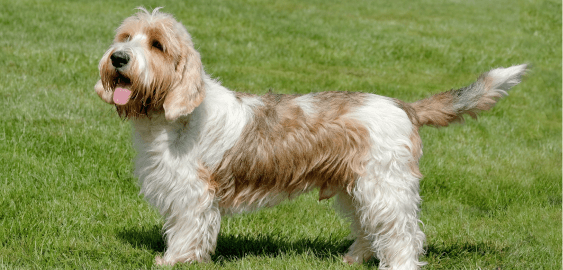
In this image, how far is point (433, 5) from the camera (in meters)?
24.9

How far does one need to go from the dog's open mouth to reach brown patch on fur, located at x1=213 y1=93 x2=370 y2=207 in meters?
0.82

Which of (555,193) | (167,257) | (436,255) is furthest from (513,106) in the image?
(167,257)

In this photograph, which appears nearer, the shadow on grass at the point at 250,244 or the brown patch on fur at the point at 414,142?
the brown patch on fur at the point at 414,142

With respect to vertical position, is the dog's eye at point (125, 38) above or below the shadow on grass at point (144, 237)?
above

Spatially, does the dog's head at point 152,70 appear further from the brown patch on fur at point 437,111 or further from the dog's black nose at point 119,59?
the brown patch on fur at point 437,111

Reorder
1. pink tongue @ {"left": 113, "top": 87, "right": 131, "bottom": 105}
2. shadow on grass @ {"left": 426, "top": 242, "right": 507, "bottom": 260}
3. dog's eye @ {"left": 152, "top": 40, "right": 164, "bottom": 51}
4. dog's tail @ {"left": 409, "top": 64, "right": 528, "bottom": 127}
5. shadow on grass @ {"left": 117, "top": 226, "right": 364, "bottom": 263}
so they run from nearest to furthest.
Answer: pink tongue @ {"left": 113, "top": 87, "right": 131, "bottom": 105} → dog's eye @ {"left": 152, "top": 40, "right": 164, "bottom": 51} → dog's tail @ {"left": 409, "top": 64, "right": 528, "bottom": 127} → shadow on grass @ {"left": 117, "top": 226, "right": 364, "bottom": 263} → shadow on grass @ {"left": 426, "top": 242, "right": 507, "bottom": 260}

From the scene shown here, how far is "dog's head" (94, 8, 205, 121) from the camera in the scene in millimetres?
4184

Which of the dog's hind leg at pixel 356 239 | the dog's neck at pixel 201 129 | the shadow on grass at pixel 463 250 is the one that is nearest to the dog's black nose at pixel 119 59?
the dog's neck at pixel 201 129

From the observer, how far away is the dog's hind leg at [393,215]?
15.0 feet

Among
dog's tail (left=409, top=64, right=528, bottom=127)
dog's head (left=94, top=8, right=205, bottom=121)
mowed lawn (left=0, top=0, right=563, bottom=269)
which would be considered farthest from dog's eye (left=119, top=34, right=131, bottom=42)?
dog's tail (left=409, top=64, right=528, bottom=127)

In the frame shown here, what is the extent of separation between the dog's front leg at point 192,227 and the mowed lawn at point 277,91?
150 millimetres

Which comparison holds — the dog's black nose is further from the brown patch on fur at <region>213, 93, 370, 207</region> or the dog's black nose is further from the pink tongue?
the brown patch on fur at <region>213, 93, 370, 207</region>

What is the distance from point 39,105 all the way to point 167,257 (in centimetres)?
438

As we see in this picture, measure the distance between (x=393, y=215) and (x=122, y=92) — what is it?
2.10 meters
